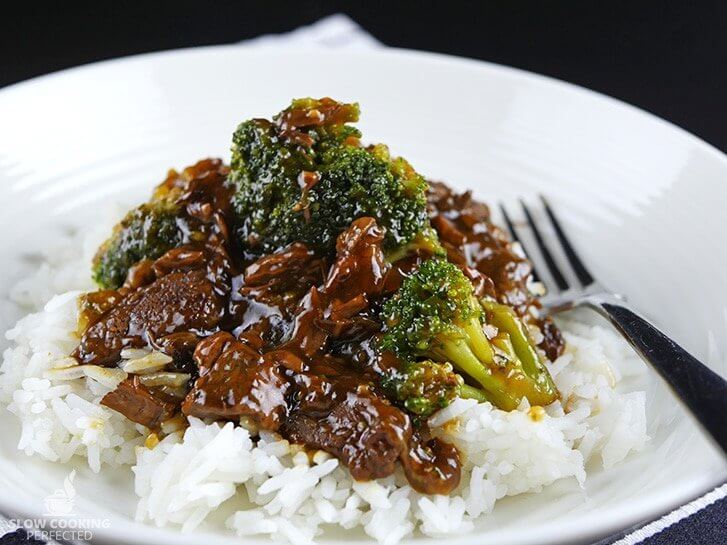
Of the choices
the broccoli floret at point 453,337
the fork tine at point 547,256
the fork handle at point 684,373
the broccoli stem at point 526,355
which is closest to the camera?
the fork handle at point 684,373

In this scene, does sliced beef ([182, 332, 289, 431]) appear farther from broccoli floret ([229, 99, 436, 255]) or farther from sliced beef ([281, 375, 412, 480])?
broccoli floret ([229, 99, 436, 255])

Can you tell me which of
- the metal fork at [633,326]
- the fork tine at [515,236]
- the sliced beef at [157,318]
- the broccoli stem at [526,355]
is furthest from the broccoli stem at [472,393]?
the fork tine at [515,236]

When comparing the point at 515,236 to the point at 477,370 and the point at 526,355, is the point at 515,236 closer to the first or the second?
the point at 526,355

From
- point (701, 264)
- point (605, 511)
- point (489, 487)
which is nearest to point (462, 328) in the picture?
point (489, 487)

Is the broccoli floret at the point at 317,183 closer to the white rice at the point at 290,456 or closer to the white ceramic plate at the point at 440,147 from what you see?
the white rice at the point at 290,456

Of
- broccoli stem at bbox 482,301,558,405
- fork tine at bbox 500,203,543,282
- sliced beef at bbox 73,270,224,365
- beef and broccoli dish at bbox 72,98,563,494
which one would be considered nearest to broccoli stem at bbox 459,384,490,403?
beef and broccoli dish at bbox 72,98,563,494

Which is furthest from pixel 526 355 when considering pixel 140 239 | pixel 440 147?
pixel 440 147
